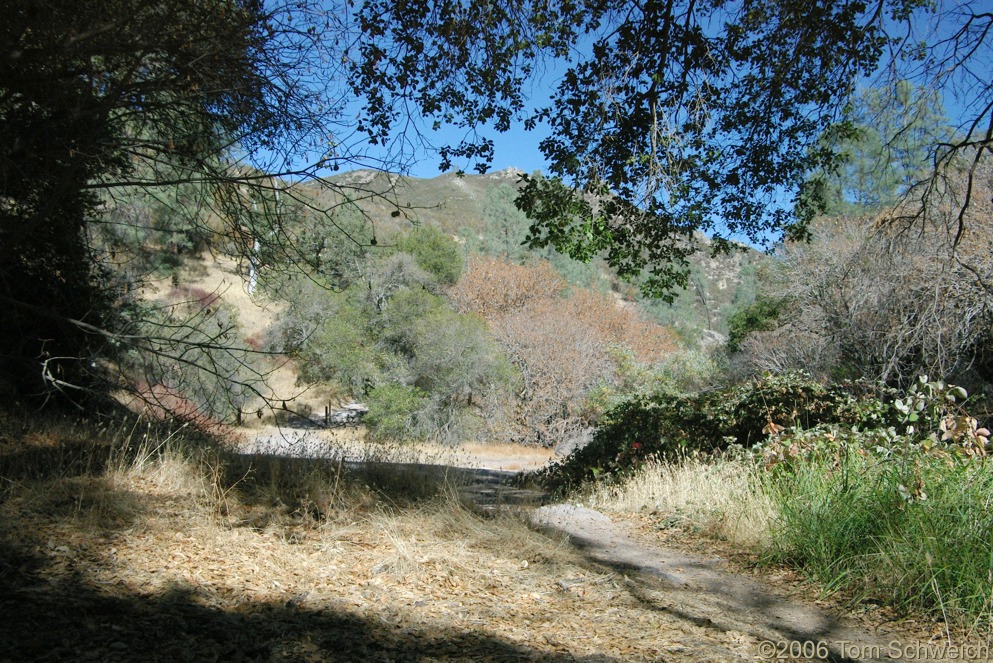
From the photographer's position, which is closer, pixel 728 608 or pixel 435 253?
pixel 728 608

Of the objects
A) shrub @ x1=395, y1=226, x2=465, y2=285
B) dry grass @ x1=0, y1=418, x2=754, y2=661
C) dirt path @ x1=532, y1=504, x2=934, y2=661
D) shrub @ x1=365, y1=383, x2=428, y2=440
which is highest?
shrub @ x1=395, y1=226, x2=465, y2=285

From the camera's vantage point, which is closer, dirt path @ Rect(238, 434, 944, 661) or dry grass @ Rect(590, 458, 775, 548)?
dirt path @ Rect(238, 434, 944, 661)

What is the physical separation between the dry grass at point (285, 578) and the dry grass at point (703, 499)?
5.40ft

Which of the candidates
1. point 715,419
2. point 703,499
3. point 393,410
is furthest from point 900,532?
point 393,410

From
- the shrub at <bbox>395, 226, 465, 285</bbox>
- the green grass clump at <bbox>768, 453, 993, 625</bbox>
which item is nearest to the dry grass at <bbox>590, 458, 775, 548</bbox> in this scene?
the green grass clump at <bbox>768, 453, 993, 625</bbox>

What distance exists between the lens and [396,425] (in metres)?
22.7

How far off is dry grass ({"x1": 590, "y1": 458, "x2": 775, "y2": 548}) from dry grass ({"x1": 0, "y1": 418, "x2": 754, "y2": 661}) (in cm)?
165

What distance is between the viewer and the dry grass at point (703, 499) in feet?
18.6

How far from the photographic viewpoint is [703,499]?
261 inches

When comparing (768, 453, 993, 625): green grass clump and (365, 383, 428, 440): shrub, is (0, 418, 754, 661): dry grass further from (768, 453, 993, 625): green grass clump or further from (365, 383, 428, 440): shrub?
(365, 383, 428, 440): shrub

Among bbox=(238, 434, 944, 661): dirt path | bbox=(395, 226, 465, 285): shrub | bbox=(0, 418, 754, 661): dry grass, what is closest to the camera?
bbox=(0, 418, 754, 661): dry grass

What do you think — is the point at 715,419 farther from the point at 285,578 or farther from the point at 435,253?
the point at 435,253

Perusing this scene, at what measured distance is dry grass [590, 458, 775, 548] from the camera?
568cm

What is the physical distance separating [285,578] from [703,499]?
14.1ft
